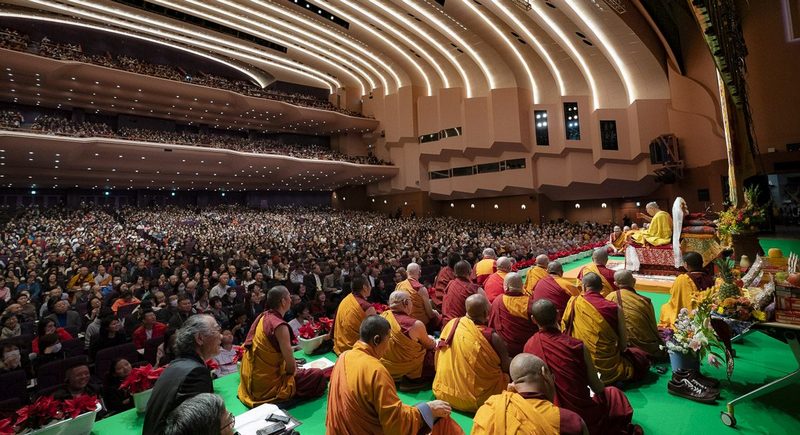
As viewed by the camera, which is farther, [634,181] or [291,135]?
[291,135]

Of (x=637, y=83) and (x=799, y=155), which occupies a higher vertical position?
(x=637, y=83)

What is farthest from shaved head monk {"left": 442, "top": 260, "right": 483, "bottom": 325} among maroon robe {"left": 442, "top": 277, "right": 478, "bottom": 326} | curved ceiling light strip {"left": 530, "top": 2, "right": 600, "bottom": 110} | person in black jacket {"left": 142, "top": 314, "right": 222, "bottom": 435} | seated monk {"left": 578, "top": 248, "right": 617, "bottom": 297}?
curved ceiling light strip {"left": 530, "top": 2, "right": 600, "bottom": 110}

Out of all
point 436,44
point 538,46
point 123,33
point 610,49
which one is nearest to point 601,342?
point 610,49

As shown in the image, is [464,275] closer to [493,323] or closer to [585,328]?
[493,323]

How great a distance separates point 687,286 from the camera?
13.4 ft

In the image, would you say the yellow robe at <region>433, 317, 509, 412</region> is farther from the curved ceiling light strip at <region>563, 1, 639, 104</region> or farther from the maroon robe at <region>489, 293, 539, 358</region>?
the curved ceiling light strip at <region>563, 1, 639, 104</region>

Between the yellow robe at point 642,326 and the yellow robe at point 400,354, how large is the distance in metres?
2.10

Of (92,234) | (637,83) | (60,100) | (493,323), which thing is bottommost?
(493,323)

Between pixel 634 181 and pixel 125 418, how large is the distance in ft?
69.2

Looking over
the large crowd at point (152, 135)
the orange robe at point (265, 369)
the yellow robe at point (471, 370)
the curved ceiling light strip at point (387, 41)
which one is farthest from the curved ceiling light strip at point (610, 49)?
the large crowd at point (152, 135)

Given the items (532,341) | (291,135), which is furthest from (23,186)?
(532,341)

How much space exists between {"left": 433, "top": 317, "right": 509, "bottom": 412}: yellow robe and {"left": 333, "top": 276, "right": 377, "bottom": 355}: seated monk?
1159 mm

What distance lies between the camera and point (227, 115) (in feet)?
81.5

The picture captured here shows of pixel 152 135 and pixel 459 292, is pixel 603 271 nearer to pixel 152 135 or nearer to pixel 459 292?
pixel 459 292
